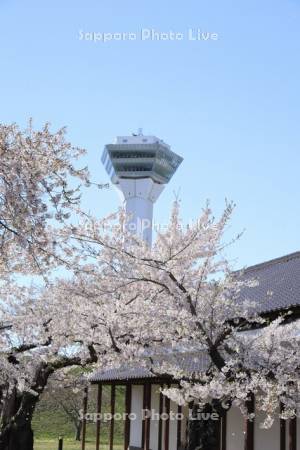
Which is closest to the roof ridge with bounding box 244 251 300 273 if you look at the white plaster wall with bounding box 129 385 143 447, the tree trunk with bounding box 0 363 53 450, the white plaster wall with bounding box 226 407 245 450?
the white plaster wall with bounding box 226 407 245 450

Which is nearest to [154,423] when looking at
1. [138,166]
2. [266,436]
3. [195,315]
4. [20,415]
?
[266,436]

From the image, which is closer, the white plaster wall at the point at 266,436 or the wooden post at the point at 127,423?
the white plaster wall at the point at 266,436

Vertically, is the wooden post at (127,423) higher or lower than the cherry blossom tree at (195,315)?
lower

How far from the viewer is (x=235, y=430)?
67.4ft

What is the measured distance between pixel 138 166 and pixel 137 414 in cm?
5373

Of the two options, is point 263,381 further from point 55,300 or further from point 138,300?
point 55,300

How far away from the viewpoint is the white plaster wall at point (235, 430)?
20.2 m

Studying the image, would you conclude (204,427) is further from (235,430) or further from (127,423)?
(127,423)

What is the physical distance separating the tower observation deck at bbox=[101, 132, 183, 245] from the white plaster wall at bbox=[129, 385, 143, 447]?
5002 centimetres

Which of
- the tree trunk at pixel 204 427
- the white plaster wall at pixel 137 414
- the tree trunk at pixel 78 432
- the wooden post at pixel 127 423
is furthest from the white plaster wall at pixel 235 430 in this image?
the tree trunk at pixel 78 432

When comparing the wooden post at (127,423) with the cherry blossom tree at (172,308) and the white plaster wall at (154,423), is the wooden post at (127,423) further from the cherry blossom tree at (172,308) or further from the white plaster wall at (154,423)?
the cherry blossom tree at (172,308)

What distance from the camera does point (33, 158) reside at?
302 inches

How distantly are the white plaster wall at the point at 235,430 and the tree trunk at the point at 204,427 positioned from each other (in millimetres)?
9719

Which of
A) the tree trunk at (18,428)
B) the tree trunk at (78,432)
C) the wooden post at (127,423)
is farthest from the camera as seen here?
the tree trunk at (78,432)
